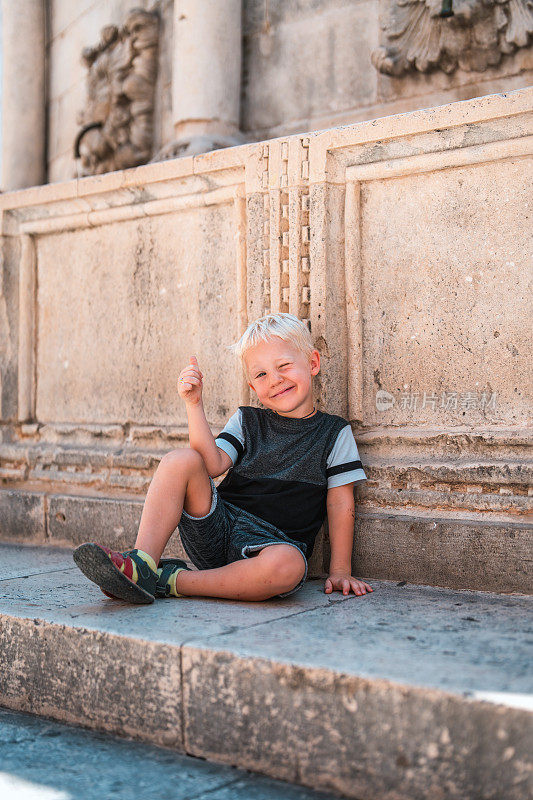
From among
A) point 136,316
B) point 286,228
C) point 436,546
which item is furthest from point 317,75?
point 436,546

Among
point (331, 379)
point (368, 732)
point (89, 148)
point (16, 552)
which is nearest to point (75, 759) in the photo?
point (368, 732)

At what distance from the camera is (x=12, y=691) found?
7.78 ft

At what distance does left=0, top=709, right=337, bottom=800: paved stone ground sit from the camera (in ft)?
5.76

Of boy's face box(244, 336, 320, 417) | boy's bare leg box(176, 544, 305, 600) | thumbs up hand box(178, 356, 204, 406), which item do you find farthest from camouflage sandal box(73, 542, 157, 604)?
boy's face box(244, 336, 320, 417)

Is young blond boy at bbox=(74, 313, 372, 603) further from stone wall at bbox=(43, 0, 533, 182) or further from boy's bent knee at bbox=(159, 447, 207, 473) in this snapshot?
stone wall at bbox=(43, 0, 533, 182)

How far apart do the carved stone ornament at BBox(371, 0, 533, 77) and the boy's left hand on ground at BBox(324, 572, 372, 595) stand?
8.24 ft

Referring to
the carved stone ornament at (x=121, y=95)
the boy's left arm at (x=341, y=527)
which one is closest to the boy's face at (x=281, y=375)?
the boy's left arm at (x=341, y=527)

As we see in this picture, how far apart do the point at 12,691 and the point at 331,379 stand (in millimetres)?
1458

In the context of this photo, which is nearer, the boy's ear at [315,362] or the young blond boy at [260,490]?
the young blond boy at [260,490]

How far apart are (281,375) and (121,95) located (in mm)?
2823

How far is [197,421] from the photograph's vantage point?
2.77 metres

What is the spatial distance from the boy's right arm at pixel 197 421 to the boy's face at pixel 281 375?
0.73 feet

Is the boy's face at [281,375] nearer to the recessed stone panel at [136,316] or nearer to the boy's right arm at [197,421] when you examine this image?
the boy's right arm at [197,421]

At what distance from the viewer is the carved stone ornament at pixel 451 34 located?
3787 millimetres
